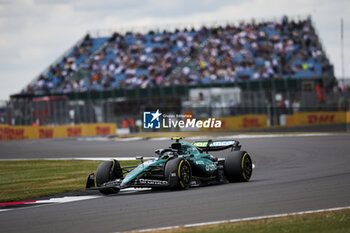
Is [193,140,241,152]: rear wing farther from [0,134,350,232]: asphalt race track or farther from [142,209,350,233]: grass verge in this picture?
[142,209,350,233]: grass verge

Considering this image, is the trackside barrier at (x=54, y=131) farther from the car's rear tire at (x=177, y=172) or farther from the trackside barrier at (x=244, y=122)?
the car's rear tire at (x=177, y=172)

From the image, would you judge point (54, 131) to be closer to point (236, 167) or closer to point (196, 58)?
point (196, 58)

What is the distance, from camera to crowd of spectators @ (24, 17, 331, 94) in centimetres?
4897

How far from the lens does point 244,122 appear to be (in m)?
36.9

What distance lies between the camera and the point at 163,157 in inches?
488

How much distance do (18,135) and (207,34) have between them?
69.5ft

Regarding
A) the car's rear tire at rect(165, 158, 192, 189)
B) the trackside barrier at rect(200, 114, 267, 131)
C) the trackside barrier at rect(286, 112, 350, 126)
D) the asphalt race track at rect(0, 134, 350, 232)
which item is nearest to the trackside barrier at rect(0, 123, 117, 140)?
the trackside barrier at rect(200, 114, 267, 131)

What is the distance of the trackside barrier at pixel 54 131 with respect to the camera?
39875 mm

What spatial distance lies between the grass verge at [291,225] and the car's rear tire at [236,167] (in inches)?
186

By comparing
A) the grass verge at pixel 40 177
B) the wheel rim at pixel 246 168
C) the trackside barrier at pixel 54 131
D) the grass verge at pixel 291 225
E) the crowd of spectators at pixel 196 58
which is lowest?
the grass verge at pixel 40 177

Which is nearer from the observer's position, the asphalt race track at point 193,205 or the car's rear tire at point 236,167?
the asphalt race track at point 193,205

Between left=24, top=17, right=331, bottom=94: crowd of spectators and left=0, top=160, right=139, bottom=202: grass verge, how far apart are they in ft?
95.3

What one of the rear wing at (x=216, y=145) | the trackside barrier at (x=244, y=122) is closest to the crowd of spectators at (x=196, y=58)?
the trackside barrier at (x=244, y=122)

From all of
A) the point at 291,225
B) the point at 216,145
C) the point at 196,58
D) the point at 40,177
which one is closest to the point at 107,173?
the point at 216,145
